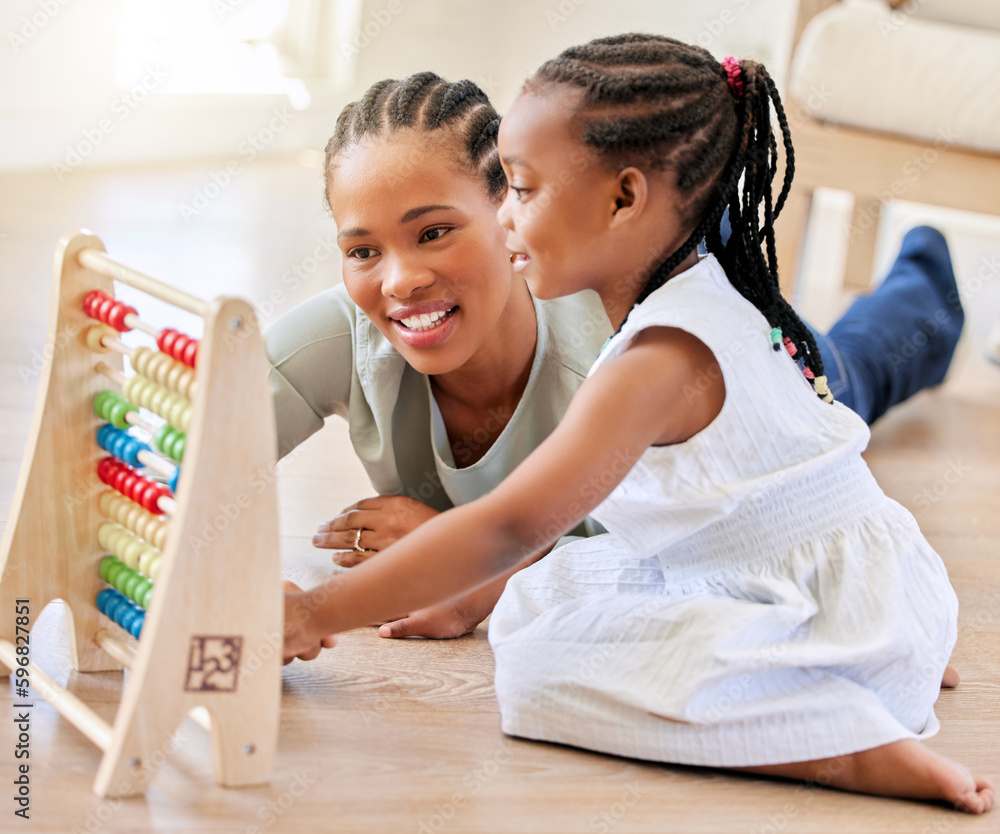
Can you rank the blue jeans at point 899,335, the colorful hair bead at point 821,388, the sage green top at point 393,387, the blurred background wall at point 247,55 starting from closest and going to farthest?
the colorful hair bead at point 821,388, the sage green top at point 393,387, the blue jeans at point 899,335, the blurred background wall at point 247,55

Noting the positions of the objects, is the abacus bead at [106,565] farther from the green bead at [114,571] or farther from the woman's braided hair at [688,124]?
the woman's braided hair at [688,124]

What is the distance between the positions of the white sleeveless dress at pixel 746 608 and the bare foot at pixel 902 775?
0.01m

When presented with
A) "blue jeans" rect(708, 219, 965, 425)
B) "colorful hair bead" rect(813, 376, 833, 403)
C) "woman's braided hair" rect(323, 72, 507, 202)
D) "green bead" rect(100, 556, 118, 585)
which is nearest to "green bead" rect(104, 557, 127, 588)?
"green bead" rect(100, 556, 118, 585)

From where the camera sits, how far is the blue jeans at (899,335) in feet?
5.52

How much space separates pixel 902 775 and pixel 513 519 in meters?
0.35

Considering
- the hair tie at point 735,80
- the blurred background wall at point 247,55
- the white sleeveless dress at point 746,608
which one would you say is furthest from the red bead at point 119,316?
the blurred background wall at point 247,55

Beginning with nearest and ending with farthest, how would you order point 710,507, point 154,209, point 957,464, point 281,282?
1. point 710,507
2. point 957,464
3. point 281,282
4. point 154,209

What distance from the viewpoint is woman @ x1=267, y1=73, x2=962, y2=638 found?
3.40 ft

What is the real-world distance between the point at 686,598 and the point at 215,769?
1.23 feet

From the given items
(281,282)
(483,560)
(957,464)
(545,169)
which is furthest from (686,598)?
(281,282)

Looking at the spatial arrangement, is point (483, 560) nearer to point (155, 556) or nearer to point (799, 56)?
point (155, 556)

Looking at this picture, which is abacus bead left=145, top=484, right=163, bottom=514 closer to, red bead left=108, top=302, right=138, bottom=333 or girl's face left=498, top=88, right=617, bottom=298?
red bead left=108, top=302, right=138, bottom=333

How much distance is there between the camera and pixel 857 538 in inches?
35.1

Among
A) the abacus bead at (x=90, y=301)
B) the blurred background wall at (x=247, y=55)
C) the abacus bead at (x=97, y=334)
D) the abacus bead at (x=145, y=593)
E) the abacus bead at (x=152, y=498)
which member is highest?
the abacus bead at (x=90, y=301)
